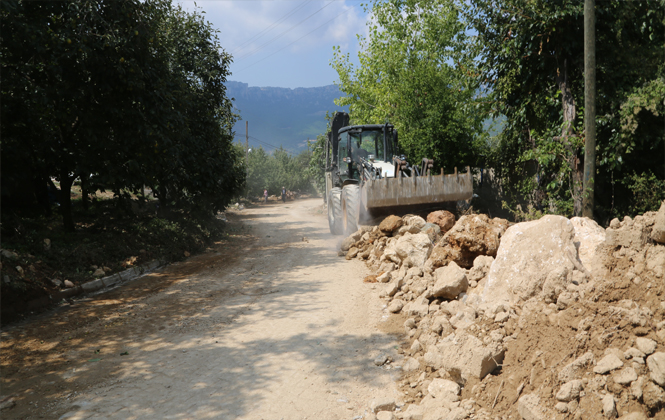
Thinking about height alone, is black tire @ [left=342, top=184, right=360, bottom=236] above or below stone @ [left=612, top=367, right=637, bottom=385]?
above

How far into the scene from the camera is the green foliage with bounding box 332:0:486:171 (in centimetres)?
1470

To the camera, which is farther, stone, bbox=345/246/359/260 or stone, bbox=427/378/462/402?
stone, bbox=345/246/359/260

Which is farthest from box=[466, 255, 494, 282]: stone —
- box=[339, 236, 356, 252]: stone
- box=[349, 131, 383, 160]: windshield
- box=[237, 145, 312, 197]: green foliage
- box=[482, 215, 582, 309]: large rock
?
box=[237, 145, 312, 197]: green foliage

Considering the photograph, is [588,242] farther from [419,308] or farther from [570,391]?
[570,391]

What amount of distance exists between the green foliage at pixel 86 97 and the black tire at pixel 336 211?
4.95 metres

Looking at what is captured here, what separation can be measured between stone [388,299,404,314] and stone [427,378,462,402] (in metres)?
2.18

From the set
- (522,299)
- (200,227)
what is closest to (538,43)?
(522,299)

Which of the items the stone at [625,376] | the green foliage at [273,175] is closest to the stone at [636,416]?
the stone at [625,376]

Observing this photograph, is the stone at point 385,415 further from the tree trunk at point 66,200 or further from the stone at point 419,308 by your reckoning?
the tree trunk at point 66,200

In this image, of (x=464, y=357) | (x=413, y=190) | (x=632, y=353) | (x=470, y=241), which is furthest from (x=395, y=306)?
(x=413, y=190)

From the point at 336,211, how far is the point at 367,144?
232 cm

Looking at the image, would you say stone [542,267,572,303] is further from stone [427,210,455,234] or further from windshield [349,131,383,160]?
windshield [349,131,383,160]

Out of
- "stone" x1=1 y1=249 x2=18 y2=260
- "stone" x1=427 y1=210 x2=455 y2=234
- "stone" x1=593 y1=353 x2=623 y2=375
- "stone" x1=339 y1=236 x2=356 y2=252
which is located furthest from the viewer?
"stone" x1=339 y1=236 x2=356 y2=252

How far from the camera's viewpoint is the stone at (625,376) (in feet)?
10.4
